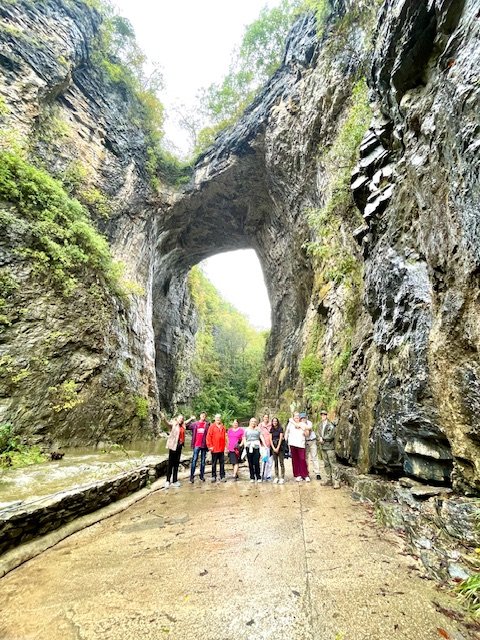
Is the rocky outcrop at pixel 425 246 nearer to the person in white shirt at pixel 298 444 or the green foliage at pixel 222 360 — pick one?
the person in white shirt at pixel 298 444

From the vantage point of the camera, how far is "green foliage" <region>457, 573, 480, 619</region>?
203 cm

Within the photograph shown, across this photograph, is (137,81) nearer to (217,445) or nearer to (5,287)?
(5,287)

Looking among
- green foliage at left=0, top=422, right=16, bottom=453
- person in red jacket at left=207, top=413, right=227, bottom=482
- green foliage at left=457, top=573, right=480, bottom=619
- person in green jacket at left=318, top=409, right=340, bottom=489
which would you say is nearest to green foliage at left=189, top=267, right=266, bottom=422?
person in red jacket at left=207, top=413, right=227, bottom=482

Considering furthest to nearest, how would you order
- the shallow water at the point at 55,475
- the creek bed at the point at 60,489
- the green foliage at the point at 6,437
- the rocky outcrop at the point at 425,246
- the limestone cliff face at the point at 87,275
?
the limestone cliff face at the point at 87,275 → the green foliage at the point at 6,437 → the shallow water at the point at 55,475 → the creek bed at the point at 60,489 → the rocky outcrop at the point at 425,246

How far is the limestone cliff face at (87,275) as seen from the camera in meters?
8.20

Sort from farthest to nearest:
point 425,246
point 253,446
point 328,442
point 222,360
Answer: point 222,360 < point 253,446 < point 328,442 < point 425,246

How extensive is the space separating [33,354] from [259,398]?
556 inches

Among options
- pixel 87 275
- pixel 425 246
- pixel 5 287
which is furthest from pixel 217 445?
pixel 87 275

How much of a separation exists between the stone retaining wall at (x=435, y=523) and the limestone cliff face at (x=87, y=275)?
25.3 ft

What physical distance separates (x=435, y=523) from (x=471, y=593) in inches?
29.0

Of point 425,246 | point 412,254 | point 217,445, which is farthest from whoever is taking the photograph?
point 217,445

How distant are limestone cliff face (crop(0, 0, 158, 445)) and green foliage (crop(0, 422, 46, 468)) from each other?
351 millimetres

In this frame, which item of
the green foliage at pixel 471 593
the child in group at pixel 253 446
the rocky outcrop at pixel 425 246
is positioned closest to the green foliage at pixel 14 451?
the child in group at pixel 253 446

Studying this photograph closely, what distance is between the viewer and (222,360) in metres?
30.1
